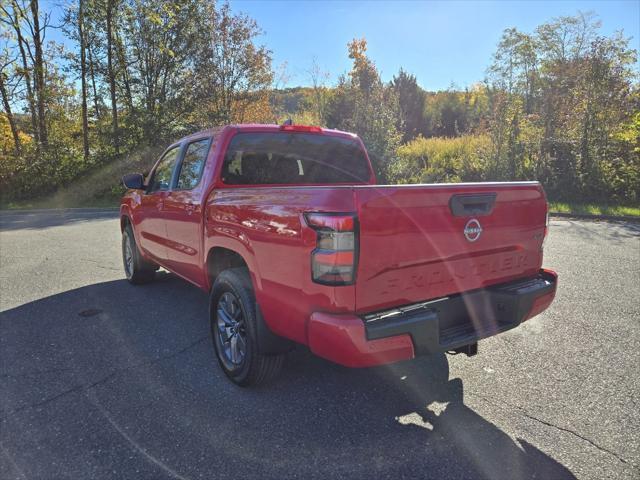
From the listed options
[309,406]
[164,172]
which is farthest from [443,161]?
[309,406]

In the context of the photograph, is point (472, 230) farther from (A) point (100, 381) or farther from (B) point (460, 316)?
(A) point (100, 381)

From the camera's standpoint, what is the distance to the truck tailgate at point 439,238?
2.35 metres

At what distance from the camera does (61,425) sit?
8.88 feet

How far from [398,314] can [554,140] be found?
49.6ft

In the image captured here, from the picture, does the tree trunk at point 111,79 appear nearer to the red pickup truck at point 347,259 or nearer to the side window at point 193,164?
the side window at point 193,164

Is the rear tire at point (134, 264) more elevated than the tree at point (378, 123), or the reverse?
the tree at point (378, 123)

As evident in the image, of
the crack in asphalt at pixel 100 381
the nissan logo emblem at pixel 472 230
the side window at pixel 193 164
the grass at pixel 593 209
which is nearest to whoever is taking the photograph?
the nissan logo emblem at pixel 472 230

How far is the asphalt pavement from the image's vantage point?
2.34 m

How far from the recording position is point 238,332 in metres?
3.21

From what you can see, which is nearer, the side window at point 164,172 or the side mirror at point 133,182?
the side window at point 164,172

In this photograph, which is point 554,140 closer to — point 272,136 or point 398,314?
point 272,136

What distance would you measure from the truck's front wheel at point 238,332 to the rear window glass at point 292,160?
0.98 metres

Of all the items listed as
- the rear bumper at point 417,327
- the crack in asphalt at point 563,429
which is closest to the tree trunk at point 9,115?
the rear bumper at point 417,327

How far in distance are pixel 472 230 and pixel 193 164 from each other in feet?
8.66
